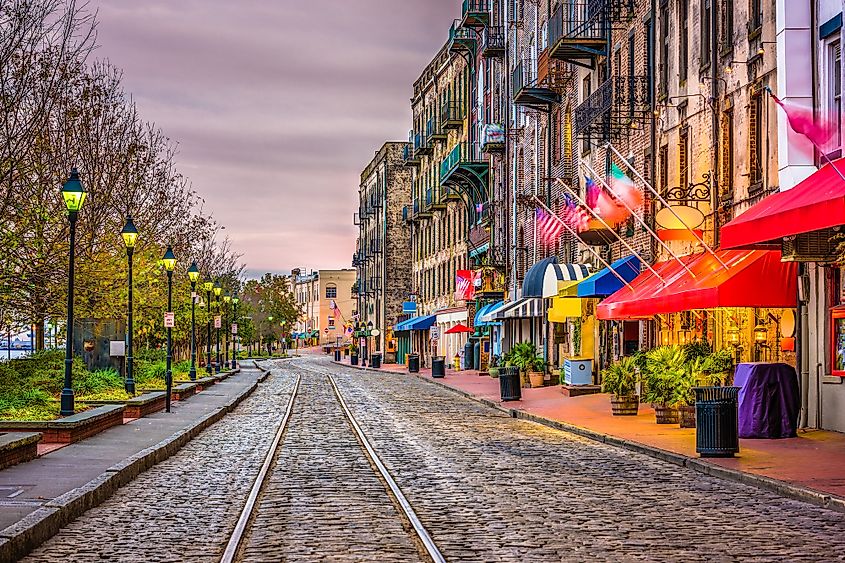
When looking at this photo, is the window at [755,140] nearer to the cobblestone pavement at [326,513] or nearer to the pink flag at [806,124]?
the pink flag at [806,124]

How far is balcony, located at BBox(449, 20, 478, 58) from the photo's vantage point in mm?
67250

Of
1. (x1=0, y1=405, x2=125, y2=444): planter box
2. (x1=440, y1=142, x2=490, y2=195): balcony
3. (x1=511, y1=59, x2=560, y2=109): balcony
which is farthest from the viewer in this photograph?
(x1=440, y1=142, x2=490, y2=195): balcony

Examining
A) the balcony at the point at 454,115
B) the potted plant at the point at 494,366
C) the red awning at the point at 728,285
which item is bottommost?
the potted plant at the point at 494,366

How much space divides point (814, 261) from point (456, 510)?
1011 cm

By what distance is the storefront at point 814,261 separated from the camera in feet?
59.1

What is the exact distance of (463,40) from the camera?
221ft

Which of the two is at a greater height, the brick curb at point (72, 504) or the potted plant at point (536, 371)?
the potted plant at point (536, 371)

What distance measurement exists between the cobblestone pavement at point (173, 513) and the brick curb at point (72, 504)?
98 millimetres

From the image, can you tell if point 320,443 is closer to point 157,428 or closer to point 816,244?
point 157,428

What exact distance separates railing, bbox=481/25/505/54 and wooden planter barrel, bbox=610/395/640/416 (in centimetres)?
3335

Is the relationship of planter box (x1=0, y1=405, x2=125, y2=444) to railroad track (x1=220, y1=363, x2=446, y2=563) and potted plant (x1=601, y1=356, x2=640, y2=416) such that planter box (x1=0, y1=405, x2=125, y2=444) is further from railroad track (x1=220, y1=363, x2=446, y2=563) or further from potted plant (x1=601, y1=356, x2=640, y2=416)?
potted plant (x1=601, y1=356, x2=640, y2=416)

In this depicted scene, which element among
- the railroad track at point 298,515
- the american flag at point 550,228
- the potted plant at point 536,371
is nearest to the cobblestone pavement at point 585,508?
the railroad track at point 298,515

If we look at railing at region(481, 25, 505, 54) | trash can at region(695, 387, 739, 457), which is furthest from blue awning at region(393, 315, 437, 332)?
trash can at region(695, 387, 739, 457)

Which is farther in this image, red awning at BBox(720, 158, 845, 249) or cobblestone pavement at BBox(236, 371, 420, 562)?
red awning at BBox(720, 158, 845, 249)
